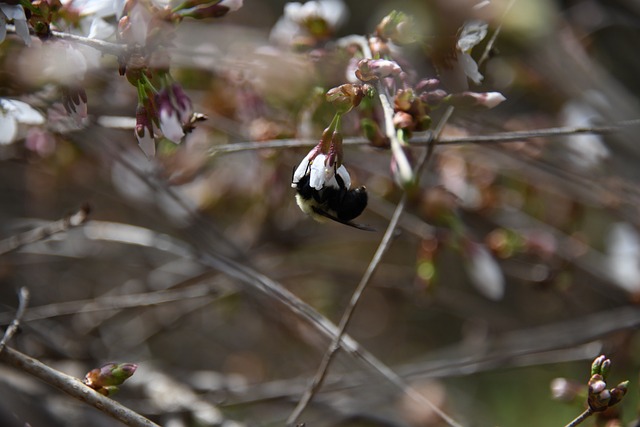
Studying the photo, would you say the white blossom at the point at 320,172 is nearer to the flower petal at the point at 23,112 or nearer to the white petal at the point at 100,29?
the white petal at the point at 100,29

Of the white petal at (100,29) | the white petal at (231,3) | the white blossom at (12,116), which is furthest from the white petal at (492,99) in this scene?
the white blossom at (12,116)

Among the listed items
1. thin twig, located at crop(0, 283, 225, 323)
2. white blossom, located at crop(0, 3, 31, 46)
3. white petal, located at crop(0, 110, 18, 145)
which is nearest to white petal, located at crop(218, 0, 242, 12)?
white blossom, located at crop(0, 3, 31, 46)

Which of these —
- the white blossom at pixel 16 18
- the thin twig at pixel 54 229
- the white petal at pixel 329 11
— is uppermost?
the white blossom at pixel 16 18

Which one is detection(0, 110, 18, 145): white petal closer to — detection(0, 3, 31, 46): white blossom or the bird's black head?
detection(0, 3, 31, 46): white blossom

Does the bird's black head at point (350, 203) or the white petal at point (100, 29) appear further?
the white petal at point (100, 29)

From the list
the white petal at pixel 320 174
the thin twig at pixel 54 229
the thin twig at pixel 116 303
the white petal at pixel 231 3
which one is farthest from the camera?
the thin twig at pixel 116 303

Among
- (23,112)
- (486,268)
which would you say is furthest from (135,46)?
(486,268)

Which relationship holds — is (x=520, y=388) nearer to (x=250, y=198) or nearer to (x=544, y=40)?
(x=250, y=198)

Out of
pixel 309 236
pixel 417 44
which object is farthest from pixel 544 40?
pixel 309 236

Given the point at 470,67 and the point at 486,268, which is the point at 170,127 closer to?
the point at 470,67
